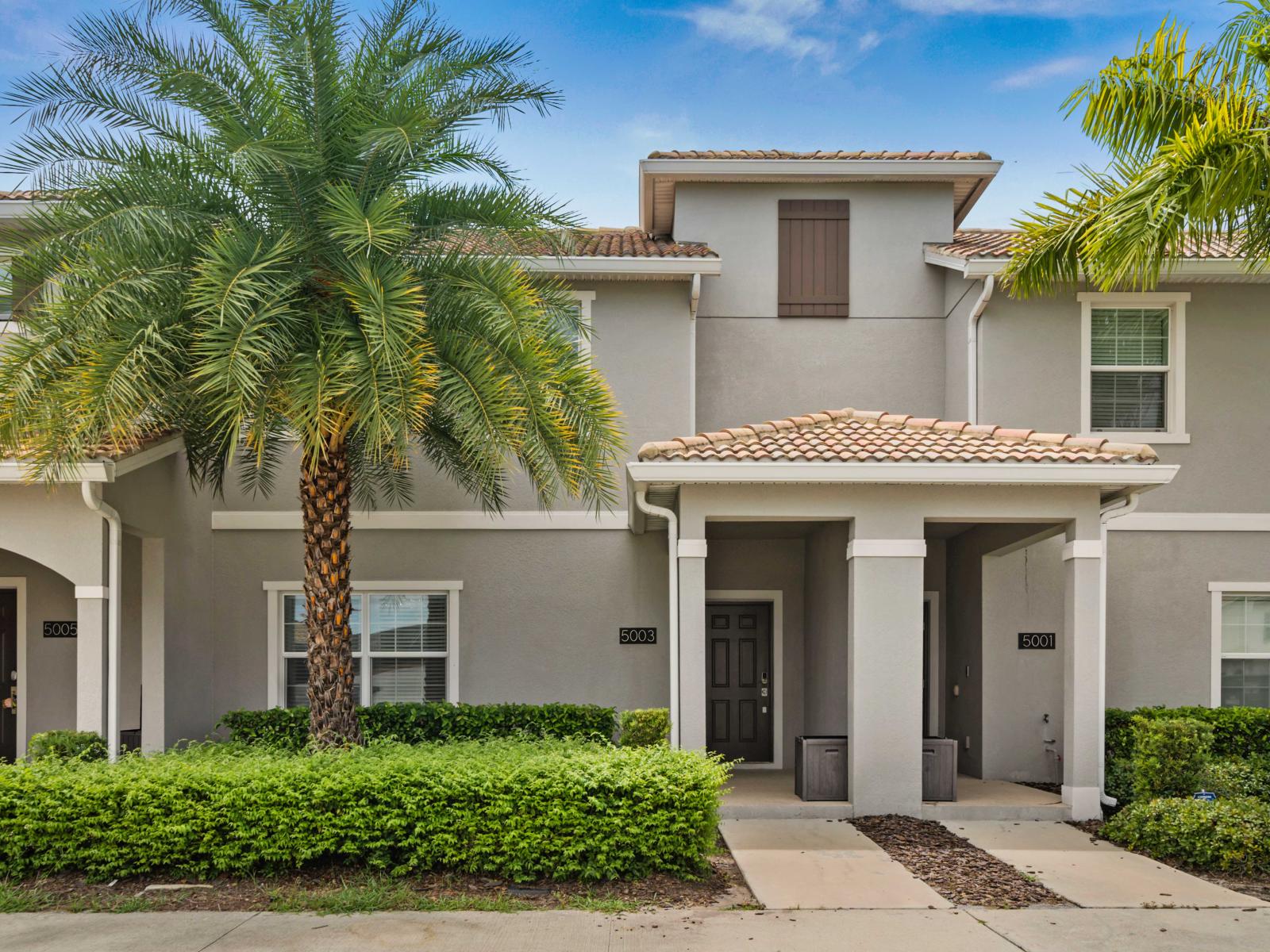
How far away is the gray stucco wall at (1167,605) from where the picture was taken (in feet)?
43.2

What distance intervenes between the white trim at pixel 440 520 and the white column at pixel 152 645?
1.40 m

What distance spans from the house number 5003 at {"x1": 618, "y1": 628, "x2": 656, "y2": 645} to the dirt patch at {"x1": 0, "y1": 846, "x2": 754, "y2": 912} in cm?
519

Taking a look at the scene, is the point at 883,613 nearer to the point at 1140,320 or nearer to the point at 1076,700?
the point at 1076,700

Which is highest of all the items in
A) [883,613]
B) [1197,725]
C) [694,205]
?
[694,205]

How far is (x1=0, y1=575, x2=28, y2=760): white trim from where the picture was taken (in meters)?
13.4

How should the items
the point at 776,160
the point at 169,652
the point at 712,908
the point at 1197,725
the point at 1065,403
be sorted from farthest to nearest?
the point at 776,160, the point at 1065,403, the point at 169,652, the point at 1197,725, the point at 712,908

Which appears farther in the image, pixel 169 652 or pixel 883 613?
pixel 169 652

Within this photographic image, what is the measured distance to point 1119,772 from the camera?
11164mm

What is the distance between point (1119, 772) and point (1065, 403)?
460cm

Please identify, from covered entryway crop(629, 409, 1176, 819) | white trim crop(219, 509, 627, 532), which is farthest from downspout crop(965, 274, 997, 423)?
white trim crop(219, 509, 627, 532)

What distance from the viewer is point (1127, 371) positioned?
13.6 metres

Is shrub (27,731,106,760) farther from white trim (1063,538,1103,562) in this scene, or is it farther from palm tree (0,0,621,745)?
white trim (1063,538,1103,562)

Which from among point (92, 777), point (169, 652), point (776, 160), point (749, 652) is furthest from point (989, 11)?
point (92, 777)

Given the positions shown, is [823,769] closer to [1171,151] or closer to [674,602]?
[674,602]
